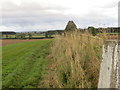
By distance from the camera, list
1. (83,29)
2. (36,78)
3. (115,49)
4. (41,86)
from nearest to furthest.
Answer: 1. (115,49)
2. (41,86)
3. (36,78)
4. (83,29)

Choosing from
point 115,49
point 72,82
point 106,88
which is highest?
point 115,49

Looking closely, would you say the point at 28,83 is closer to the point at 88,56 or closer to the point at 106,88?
the point at 88,56

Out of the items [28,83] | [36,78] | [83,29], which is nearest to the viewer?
[28,83]

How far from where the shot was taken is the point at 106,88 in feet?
6.57

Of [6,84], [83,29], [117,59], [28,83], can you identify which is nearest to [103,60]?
[117,59]

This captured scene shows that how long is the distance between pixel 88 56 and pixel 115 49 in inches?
129

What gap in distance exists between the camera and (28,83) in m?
5.64

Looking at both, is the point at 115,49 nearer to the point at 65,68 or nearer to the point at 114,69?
the point at 114,69

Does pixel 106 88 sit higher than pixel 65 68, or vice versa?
pixel 106 88

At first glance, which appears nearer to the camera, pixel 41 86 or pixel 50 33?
pixel 41 86

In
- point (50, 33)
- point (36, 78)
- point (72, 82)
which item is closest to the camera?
point (72, 82)

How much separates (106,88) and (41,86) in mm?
3366

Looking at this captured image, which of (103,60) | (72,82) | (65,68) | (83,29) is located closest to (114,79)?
(103,60)

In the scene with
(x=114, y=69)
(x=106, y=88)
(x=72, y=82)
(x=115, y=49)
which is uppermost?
(x=115, y=49)
